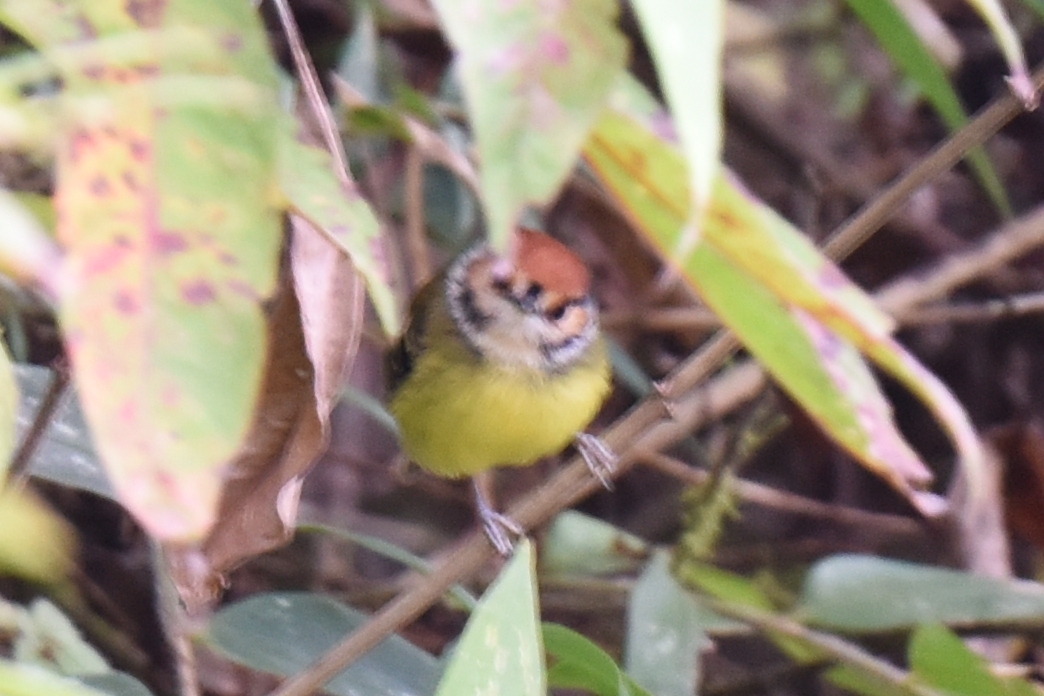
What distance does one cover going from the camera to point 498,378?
1.85 m

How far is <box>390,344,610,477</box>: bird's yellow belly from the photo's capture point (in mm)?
1807

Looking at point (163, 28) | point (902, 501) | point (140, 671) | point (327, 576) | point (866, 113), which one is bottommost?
point (140, 671)

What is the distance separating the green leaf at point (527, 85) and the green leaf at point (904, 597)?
3.34 feet

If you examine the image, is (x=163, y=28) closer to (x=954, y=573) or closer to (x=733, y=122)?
(x=954, y=573)

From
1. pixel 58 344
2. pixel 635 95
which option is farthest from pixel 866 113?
pixel 635 95

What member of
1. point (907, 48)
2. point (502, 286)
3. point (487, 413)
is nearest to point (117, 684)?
point (907, 48)

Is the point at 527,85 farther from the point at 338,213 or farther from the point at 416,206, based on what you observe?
the point at 416,206

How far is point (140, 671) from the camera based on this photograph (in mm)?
1695

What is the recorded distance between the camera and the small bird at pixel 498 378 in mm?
1808

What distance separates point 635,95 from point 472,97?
165 mm

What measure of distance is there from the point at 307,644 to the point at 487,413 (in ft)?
2.51

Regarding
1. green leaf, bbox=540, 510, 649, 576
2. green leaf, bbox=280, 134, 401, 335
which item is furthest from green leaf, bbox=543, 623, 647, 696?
green leaf, bbox=540, 510, 649, 576

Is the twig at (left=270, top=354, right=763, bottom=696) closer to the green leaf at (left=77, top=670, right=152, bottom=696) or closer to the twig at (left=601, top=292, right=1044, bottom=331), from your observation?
the green leaf at (left=77, top=670, right=152, bottom=696)

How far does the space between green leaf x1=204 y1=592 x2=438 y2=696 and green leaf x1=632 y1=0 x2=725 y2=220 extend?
0.70m
